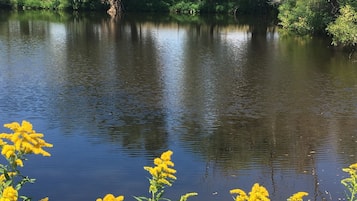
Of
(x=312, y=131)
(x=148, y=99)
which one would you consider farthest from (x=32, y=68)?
(x=312, y=131)

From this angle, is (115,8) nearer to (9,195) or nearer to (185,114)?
(185,114)

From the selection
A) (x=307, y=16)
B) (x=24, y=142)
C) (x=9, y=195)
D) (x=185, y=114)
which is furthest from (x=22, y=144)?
(x=307, y=16)

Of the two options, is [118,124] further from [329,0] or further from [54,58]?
[329,0]

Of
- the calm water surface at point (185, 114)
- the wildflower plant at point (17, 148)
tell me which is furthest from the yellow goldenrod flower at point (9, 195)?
the calm water surface at point (185, 114)

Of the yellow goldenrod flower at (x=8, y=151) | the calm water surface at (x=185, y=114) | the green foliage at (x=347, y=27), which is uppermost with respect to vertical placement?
the yellow goldenrod flower at (x=8, y=151)

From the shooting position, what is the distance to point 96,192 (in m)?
8.38

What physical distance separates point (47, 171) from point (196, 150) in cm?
306

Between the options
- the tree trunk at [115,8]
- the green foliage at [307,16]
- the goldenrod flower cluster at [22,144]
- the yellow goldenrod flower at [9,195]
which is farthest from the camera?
the tree trunk at [115,8]

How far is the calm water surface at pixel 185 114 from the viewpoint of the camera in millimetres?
9000

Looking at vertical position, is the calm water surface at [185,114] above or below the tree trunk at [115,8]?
below

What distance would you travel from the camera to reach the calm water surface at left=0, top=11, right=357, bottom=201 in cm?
900

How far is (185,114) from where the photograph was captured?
12.6m

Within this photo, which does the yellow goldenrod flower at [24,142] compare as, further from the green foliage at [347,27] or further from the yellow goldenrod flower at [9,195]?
the green foliage at [347,27]

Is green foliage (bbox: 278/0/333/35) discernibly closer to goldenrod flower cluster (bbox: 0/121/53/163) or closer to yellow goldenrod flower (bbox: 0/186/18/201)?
goldenrod flower cluster (bbox: 0/121/53/163)
